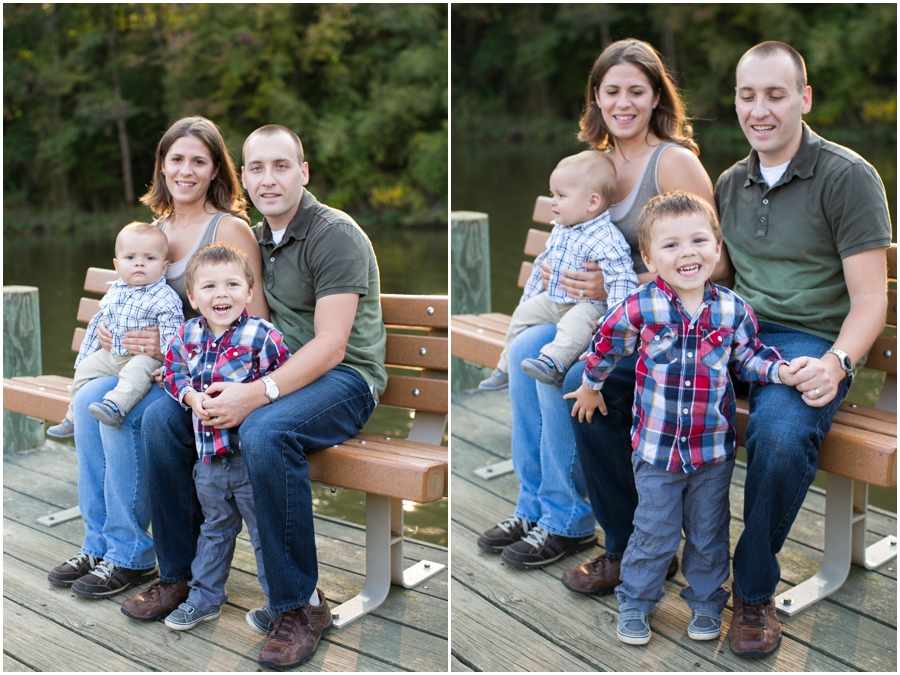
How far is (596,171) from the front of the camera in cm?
287

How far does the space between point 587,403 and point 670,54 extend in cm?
2466

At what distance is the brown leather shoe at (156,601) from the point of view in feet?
8.55

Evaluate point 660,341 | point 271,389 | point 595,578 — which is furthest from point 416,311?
point 595,578

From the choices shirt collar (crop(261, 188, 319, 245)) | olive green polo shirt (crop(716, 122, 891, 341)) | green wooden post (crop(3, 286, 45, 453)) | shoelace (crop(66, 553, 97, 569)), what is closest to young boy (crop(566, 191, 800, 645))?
olive green polo shirt (crop(716, 122, 891, 341))

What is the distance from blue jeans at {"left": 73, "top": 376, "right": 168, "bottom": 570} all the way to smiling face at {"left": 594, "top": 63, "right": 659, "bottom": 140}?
1658 mm

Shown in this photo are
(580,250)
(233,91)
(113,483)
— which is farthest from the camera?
(233,91)

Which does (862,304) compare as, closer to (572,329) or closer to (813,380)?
(813,380)

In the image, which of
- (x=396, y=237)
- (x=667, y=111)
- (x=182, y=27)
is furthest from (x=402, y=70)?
(x=667, y=111)

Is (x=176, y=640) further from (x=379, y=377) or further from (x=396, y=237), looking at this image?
(x=396, y=237)

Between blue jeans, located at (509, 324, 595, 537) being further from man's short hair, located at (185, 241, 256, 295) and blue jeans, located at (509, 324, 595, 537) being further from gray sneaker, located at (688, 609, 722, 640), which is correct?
man's short hair, located at (185, 241, 256, 295)

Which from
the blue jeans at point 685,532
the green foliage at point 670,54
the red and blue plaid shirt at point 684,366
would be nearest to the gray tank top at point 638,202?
the red and blue plaid shirt at point 684,366

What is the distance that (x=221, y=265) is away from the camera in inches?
→ 101

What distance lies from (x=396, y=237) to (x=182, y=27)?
750cm

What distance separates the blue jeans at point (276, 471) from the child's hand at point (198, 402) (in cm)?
8
